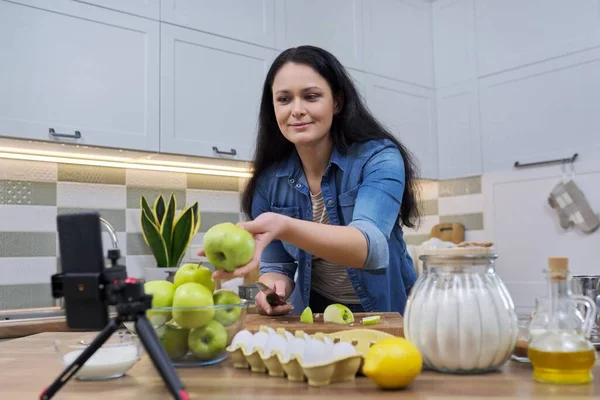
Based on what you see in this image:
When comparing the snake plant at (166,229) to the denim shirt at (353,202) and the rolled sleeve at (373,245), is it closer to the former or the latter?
the denim shirt at (353,202)

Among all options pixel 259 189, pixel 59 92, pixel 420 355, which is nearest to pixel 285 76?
pixel 259 189

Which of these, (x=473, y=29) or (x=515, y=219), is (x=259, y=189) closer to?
(x=515, y=219)

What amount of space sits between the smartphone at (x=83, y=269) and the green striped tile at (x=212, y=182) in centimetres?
233

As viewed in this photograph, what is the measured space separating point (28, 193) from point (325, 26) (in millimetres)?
1600

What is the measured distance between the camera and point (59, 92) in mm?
2281

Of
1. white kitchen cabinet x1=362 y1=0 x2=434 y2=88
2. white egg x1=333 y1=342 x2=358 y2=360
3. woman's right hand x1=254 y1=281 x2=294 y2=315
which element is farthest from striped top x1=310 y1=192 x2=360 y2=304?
white kitchen cabinet x1=362 y1=0 x2=434 y2=88

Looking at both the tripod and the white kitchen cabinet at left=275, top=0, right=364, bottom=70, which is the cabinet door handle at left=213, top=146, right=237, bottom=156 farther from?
the tripod

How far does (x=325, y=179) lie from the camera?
165cm

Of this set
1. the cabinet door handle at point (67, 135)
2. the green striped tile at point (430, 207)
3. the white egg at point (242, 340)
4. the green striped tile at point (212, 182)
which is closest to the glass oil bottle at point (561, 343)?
the white egg at point (242, 340)

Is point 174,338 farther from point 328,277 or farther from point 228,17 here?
point 228,17

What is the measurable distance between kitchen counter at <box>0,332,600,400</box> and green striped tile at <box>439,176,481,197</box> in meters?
2.69

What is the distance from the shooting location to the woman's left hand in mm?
903

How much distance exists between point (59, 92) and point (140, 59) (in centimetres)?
36

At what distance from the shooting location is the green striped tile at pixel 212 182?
300 centimetres
